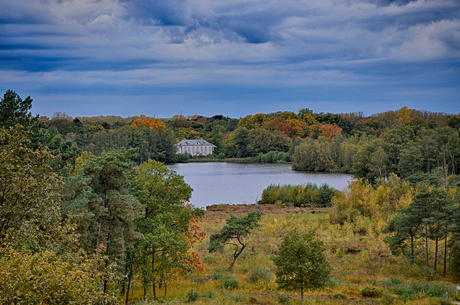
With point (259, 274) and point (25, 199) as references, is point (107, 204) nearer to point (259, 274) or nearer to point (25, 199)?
point (25, 199)

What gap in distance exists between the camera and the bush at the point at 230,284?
59.5 feet

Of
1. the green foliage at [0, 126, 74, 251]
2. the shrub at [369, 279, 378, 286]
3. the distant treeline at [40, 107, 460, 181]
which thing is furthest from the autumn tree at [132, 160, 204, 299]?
the distant treeline at [40, 107, 460, 181]

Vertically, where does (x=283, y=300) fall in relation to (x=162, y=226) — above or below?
below

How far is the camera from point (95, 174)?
590 inches

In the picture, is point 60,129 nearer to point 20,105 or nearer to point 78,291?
point 20,105

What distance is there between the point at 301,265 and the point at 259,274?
5670 mm

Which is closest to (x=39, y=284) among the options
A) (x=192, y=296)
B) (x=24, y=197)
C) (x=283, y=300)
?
(x=24, y=197)

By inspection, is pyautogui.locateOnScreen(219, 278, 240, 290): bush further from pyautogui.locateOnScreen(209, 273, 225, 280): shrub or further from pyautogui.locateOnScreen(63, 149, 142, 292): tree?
pyautogui.locateOnScreen(63, 149, 142, 292): tree

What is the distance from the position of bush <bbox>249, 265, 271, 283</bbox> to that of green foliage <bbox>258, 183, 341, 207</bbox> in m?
24.4

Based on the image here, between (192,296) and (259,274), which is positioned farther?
(259,274)

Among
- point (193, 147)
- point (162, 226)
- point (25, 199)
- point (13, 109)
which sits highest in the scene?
point (193, 147)

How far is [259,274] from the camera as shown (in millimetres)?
19547

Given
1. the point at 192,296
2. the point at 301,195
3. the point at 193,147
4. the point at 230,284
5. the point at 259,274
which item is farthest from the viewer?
the point at 193,147

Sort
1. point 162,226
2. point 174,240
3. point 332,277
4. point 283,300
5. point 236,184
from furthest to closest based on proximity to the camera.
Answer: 1. point 236,184
2. point 332,277
3. point 283,300
4. point 162,226
5. point 174,240
